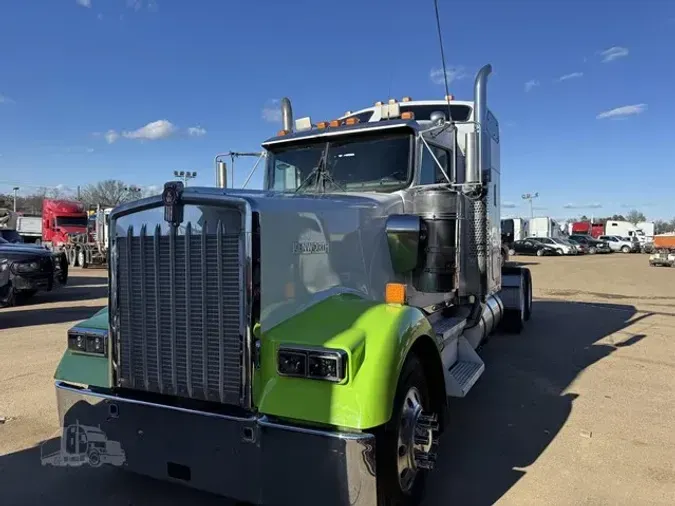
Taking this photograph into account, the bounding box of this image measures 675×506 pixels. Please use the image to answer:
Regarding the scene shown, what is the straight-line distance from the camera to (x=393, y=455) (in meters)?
2.89

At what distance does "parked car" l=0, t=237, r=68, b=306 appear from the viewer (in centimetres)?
1161

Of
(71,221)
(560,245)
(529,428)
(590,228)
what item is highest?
(590,228)

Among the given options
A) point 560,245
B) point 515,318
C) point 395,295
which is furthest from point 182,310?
point 560,245

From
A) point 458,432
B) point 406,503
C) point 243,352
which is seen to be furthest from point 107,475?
point 458,432

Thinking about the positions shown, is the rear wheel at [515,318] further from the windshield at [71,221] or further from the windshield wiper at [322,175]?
the windshield at [71,221]

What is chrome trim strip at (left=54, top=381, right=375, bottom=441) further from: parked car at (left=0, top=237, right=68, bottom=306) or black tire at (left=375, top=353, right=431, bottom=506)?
parked car at (left=0, top=237, right=68, bottom=306)

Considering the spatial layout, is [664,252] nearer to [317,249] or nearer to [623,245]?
[623,245]

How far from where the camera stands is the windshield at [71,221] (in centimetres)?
2841

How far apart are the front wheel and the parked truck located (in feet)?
103

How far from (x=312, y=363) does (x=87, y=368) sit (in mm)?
1616

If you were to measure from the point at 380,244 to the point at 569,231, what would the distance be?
253 ft

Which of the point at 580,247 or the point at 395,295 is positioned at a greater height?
the point at 395,295

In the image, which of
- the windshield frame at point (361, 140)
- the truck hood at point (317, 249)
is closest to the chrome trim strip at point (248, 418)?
the truck hood at point (317, 249)

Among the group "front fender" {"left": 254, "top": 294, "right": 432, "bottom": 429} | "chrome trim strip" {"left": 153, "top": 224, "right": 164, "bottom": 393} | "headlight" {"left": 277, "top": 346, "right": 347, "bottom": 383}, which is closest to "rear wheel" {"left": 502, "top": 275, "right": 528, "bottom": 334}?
"front fender" {"left": 254, "top": 294, "right": 432, "bottom": 429}
